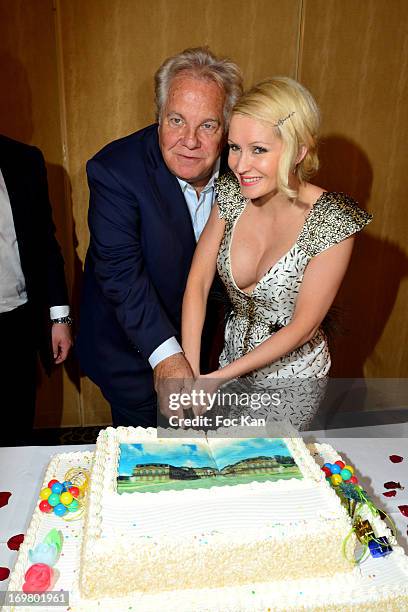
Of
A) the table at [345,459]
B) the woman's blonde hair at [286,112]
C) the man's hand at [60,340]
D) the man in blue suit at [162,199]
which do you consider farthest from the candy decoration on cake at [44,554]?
the man's hand at [60,340]

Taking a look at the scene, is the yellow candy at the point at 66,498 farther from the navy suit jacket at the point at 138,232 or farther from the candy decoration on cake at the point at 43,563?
the navy suit jacket at the point at 138,232

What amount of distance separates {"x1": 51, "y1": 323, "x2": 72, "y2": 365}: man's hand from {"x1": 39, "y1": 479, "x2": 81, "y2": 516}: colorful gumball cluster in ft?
3.99

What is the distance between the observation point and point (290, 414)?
2.04 meters

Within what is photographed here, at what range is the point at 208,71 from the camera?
185cm

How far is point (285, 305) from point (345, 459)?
523 mm

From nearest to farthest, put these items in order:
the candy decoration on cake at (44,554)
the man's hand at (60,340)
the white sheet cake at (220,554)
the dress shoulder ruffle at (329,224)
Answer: the white sheet cake at (220,554), the candy decoration on cake at (44,554), the dress shoulder ruffle at (329,224), the man's hand at (60,340)

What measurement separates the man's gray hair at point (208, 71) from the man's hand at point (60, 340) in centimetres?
116

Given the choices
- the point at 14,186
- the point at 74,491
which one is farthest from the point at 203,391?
the point at 14,186

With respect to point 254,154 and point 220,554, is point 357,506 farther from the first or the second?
point 254,154

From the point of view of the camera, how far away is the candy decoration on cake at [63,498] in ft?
4.59

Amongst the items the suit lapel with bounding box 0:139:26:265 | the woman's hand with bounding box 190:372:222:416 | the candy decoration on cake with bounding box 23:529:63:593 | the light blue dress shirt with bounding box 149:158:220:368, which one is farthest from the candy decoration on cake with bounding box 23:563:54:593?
the suit lapel with bounding box 0:139:26:265

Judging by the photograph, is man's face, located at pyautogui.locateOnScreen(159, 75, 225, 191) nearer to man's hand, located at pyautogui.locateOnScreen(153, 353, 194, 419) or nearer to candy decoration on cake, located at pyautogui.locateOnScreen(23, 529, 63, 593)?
man's hand, located at pyautogui.locateOnScreen(153, 353, 194, 419)

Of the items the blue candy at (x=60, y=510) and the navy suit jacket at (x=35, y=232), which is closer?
the blue candy at (x=60, y=510)

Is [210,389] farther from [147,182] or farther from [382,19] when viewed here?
[382,19]
